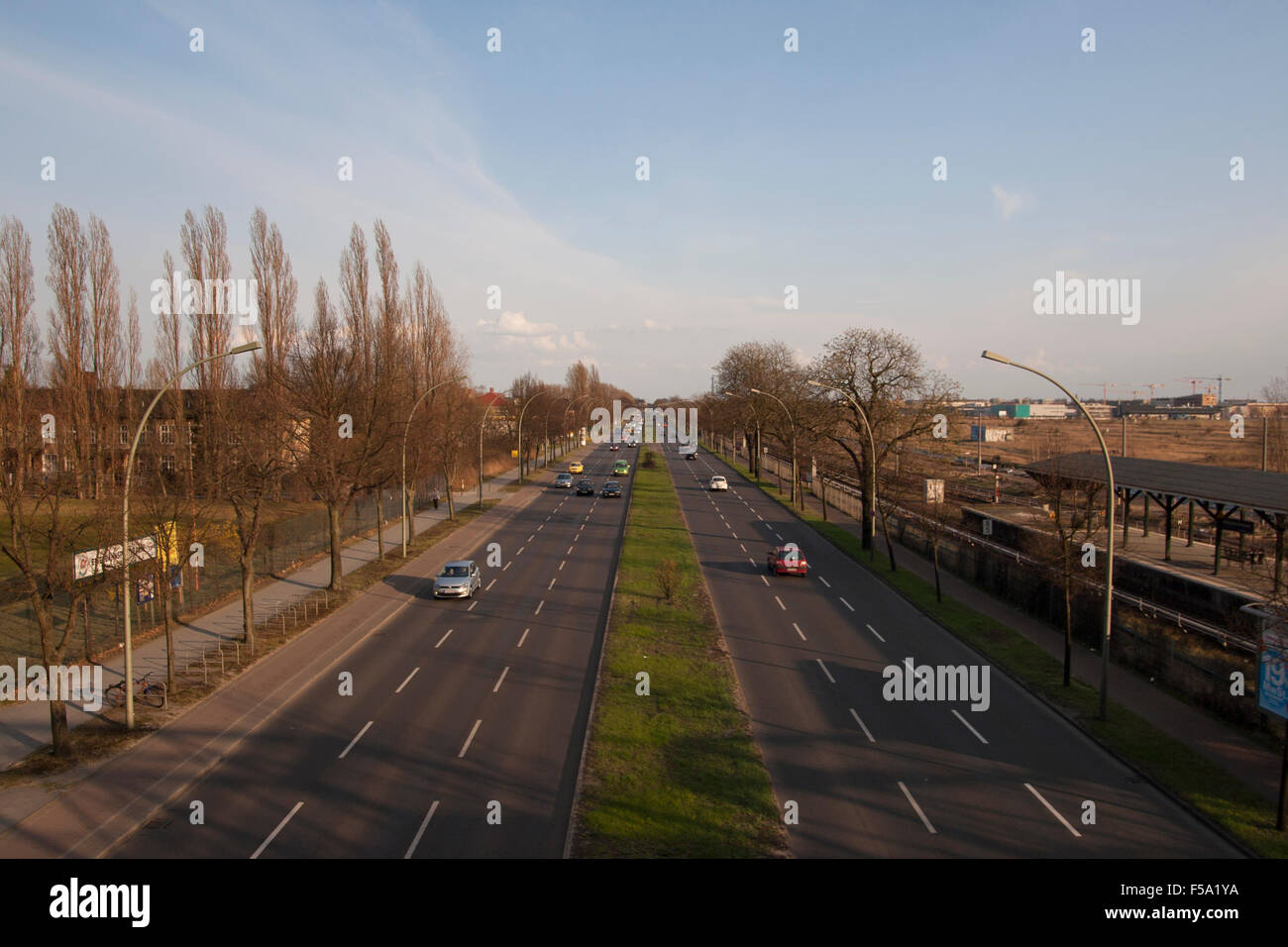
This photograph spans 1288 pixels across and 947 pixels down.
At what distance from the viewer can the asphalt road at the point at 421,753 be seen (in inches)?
446

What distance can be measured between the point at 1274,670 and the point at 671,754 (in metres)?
9.90

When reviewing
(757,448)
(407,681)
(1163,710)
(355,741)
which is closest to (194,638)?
(407,681)

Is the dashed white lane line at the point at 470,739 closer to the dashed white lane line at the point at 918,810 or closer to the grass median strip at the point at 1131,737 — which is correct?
the dashed white lane line at the point at 918,810

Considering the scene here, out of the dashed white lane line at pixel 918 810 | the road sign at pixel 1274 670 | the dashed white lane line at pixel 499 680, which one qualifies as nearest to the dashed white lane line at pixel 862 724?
the dashed white lane line at pixel 918 810

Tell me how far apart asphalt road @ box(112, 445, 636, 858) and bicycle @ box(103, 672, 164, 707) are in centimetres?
286

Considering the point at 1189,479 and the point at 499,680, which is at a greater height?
the point at 1189,479

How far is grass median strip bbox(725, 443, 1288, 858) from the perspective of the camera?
11.9 metres

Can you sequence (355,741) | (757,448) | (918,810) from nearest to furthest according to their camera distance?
1. (918,810)
2. (355,741)
3. (757,448)

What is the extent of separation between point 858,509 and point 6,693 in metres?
43.2

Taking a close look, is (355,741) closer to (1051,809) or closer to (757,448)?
(1051,809)

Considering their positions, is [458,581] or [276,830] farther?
[458,581]

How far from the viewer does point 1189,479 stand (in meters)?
28.6

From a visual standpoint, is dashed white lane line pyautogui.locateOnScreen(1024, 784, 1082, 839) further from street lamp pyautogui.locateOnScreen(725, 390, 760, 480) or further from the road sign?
street lamp pyautogui.locateOnScreen(725, 390, 760, 480)

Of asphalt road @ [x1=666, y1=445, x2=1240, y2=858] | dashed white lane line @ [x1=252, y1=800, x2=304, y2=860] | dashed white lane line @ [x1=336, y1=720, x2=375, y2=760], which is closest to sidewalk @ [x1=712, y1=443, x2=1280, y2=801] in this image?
asphalt road @ [x1=666, y1=445, x2=1240, y2=858]
